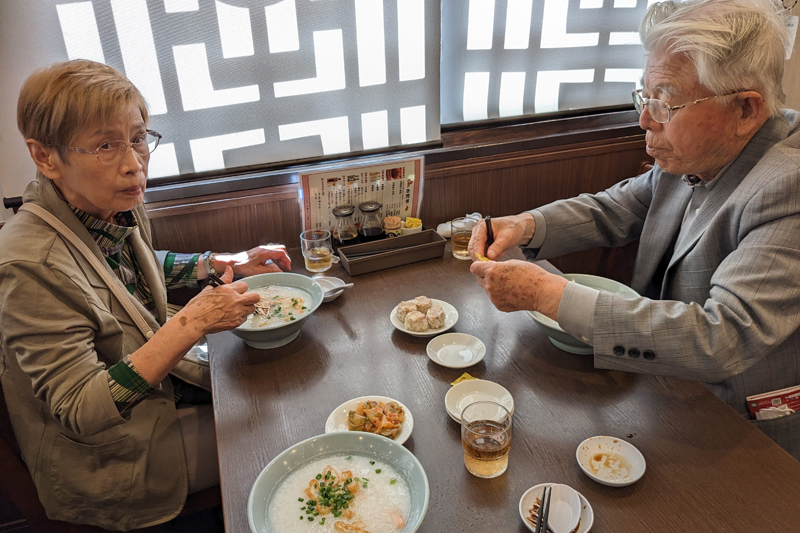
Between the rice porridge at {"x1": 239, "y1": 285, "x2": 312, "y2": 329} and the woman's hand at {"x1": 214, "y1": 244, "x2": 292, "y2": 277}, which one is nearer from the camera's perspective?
the rice porridge at {"x1": 239, "y1": 285, "x2": 312, "y2": 329}

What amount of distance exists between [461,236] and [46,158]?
50.9 inches

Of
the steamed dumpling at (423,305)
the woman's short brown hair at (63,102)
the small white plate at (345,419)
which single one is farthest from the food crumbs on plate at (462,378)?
the woman's short brown hair at (63,102)

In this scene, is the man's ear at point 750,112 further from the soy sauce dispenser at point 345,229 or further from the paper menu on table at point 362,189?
the soy sauce dispenser at point 345,229

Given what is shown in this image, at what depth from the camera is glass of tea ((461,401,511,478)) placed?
1029 mm

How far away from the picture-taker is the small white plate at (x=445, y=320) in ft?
4.98

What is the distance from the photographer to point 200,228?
2.16m

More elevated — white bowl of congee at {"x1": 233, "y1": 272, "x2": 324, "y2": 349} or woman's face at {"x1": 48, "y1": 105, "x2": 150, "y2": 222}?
woman's face at {"x1": 48, "y1": 105, "x2": 150, "y2": 222}

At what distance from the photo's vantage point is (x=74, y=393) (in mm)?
1245

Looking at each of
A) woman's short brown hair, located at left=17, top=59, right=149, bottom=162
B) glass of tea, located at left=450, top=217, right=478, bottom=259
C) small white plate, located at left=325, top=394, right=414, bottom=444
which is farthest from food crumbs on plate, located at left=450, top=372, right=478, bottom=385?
woman's short brown hair, located at left=17, top=59, right=149, bottom=162

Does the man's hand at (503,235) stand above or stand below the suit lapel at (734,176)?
below

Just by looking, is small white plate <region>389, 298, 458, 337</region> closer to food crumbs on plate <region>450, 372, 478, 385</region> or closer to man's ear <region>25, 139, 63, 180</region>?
food crumbs on plate <region>450, 372, 478, 385</region>

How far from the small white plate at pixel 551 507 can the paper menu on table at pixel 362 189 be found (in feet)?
4.55

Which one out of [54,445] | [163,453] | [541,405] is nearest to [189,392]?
[163,453]

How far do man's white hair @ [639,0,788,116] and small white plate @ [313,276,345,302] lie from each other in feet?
3.79
